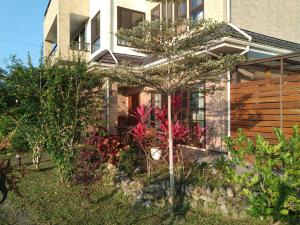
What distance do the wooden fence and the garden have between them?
153cm

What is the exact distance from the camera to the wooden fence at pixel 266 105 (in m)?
8.41

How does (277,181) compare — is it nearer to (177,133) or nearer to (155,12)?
(177,133)

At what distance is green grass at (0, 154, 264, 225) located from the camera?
596cm

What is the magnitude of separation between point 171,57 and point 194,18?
7.54 meters

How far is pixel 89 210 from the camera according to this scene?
653 centimetres

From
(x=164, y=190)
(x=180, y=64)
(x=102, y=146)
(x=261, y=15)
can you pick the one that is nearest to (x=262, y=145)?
(x=180, y=64)

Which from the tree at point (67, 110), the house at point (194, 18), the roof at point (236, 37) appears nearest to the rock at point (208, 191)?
the house at point (194, 18)

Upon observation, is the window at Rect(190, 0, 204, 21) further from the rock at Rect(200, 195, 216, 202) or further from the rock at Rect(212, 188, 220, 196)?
the rock at Rect(200, 195, 216, 202)

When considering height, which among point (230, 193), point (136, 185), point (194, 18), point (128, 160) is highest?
point (194, 18)

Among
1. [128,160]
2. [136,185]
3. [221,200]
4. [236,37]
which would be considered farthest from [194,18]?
[221,200]

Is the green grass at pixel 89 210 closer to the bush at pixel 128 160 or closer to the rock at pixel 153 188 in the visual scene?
the rock at pixel 153 188

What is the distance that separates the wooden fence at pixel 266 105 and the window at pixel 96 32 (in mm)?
11143

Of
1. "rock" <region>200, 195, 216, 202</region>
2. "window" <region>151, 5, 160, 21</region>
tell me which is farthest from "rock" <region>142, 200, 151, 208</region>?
"window" <region>151, 5, 160, 21</region>

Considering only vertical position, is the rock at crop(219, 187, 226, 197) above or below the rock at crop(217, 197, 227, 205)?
above
